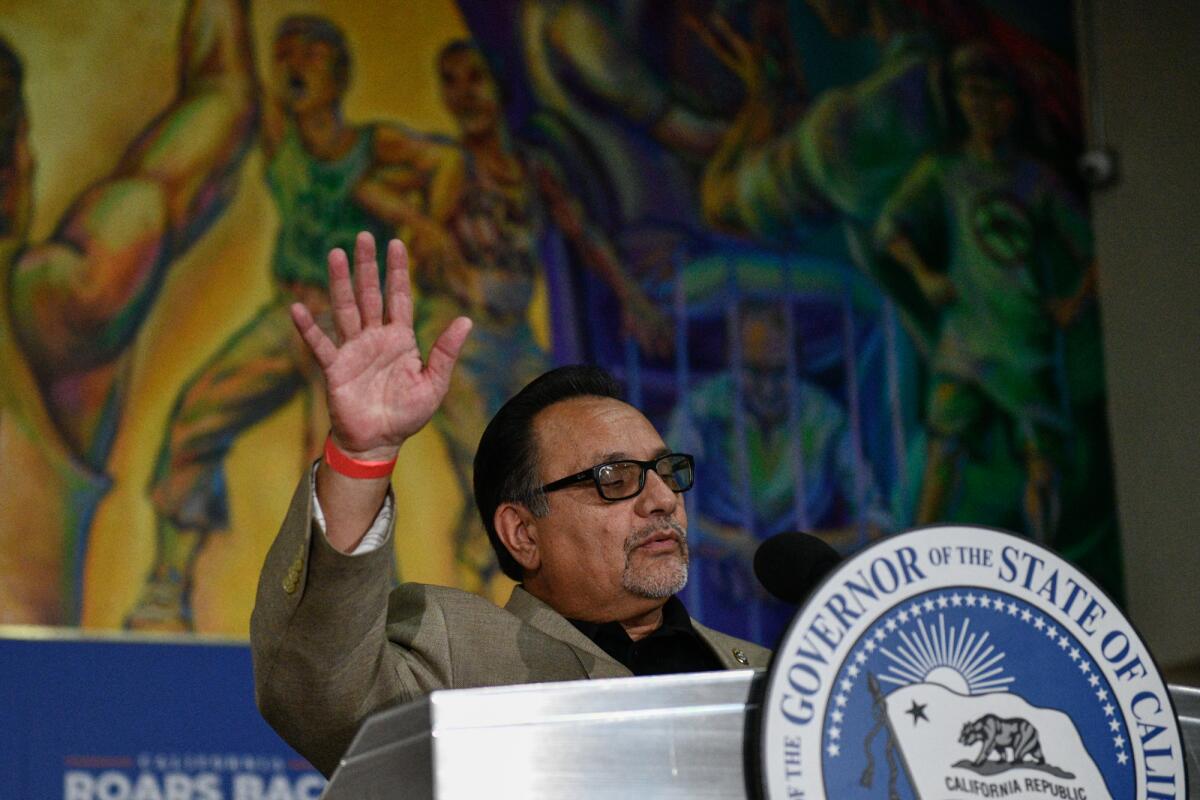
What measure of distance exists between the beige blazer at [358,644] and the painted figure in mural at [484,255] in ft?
9.50

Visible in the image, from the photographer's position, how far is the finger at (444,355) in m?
1.66

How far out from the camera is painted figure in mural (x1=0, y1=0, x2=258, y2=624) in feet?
14.3

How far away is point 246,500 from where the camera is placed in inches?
180

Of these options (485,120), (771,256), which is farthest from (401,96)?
(771,256)

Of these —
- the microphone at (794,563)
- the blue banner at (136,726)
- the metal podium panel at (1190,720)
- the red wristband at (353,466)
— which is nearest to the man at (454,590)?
the red wristband at (353,466)

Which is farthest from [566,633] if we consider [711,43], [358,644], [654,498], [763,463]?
[711,43]

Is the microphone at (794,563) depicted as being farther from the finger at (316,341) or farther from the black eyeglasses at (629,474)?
the black eyeglasses at (629,474)

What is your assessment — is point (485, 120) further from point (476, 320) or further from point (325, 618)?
point (325, 618)

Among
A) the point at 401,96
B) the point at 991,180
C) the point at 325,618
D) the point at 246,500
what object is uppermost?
the point at 401,96

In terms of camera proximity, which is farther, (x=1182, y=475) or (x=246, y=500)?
(x=1182, y=475)

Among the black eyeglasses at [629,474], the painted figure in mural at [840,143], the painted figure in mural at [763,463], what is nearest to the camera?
the black eyeglasses at [629,474]

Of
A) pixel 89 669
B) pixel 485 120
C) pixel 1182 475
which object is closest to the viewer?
pixel 89 669

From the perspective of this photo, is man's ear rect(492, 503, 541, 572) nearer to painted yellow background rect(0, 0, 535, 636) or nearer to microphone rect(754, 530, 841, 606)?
microphone rect(754, 530, 841, 606)

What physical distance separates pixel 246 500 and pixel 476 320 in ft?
3.19
